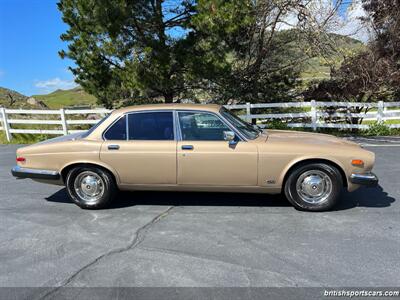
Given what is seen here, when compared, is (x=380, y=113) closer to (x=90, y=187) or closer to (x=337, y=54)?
(x=337, y=54)

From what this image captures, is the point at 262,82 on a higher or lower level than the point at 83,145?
higher

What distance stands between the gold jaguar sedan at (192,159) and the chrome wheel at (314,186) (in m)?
0.01

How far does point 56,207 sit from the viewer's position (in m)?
5.02

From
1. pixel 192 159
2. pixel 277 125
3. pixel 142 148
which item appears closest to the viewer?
pixel 192 159

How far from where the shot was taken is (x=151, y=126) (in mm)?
4793

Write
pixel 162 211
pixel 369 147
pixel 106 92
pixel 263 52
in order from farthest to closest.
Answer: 1. pixel 263 52
2. pixel 106 92
3. pixel 369 147
4. pixel 162 211

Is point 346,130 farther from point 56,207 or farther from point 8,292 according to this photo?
point 8,292

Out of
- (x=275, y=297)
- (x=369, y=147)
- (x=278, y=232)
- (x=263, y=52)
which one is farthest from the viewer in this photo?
(x=263, y=52)

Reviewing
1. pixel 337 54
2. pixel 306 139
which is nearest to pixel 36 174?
pixel 306 139

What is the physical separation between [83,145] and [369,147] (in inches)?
305

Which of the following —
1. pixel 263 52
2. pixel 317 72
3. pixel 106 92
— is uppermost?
pixel 263 52

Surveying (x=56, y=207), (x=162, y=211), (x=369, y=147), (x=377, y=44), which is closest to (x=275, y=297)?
(x=162, y=211)

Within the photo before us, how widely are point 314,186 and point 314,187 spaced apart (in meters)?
0.01

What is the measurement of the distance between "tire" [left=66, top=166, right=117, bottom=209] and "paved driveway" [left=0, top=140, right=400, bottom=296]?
185mm
